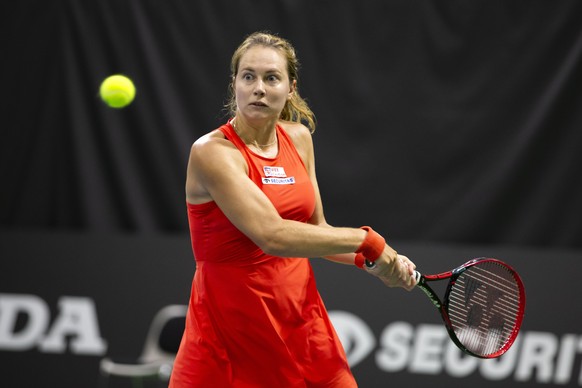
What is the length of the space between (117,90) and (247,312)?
2.47m

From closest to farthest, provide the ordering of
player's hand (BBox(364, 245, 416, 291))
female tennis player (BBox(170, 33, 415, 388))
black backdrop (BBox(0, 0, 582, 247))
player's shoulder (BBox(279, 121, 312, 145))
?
female tennis player (BBox(170, 33, 415, 388)) → player's hand (BBox(364, 245, 416, 291)) → player's shoulder (BBox(279, 121, 312, 145)) → black backdrop (BBox(0, 0, 582, 247))

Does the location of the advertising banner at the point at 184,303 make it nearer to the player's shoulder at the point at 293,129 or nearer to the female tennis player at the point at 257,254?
the player's shoulder at the point at 293,129

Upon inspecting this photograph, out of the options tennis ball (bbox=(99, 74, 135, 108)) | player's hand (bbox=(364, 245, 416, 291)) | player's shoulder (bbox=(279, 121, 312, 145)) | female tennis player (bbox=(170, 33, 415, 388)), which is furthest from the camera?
tennis ball (bbox=(99, 74, 135, 108))

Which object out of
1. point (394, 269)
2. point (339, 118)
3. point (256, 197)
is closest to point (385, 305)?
point (339, 118)

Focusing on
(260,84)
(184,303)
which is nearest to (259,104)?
(260,84)

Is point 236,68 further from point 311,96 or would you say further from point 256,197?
point 311,96

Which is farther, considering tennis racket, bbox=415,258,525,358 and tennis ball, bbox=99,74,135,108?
tennis ball, bbox=99,74,135,108

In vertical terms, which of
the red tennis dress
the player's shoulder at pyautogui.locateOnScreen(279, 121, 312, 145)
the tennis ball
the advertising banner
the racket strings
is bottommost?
the advertising banner

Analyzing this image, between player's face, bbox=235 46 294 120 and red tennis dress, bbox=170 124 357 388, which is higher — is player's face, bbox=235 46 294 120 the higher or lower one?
the higher one

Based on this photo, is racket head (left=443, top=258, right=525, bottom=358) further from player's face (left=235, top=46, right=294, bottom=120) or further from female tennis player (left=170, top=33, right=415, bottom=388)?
player's face (left=235, top=46, right=294, bottom=120)

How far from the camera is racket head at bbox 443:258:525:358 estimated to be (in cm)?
302

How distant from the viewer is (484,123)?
16.6ft

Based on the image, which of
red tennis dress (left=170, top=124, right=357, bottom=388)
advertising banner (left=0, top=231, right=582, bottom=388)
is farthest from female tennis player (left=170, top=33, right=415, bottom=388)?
advertising banner (left=0, top=231, right=582, bottom=388)

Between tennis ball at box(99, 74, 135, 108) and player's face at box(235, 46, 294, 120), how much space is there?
2.16 m
